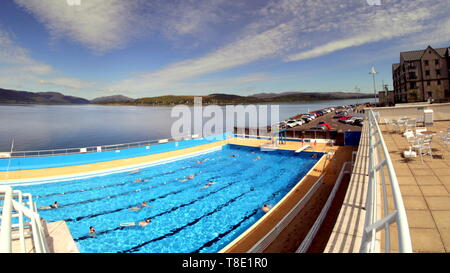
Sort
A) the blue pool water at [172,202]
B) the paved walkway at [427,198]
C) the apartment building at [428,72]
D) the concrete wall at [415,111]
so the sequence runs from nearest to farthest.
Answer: the paved walkway at [427,198]
the blue pool water at [172,202]
the concrete wall at [415,111]
the apartment building at [428,72]

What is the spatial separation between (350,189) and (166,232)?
314 inches

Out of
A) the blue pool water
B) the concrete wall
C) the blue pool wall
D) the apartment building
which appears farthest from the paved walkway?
the apartment building

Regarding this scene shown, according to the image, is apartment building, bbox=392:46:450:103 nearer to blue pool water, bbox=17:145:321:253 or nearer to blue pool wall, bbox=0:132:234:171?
blue pool water, bbox=17:145:321:253

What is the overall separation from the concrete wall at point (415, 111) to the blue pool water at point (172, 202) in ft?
21.4

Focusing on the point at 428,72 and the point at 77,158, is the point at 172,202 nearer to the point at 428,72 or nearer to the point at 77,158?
the point at 77,158

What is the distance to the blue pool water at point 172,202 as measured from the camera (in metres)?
8.83

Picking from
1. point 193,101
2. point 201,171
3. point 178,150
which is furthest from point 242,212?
point 193,101

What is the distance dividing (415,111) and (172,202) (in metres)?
15.8

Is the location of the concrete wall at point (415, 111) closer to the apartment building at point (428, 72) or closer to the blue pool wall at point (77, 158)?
the blue pool wall at point (77, 158)

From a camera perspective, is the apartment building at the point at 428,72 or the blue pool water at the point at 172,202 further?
the apartment building at the point at 428,72

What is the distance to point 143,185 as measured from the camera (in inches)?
583

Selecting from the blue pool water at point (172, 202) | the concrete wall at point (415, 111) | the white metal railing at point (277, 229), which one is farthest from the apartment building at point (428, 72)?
the white metal railing at point (277, 229)

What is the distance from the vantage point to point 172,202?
12242 millimetres
